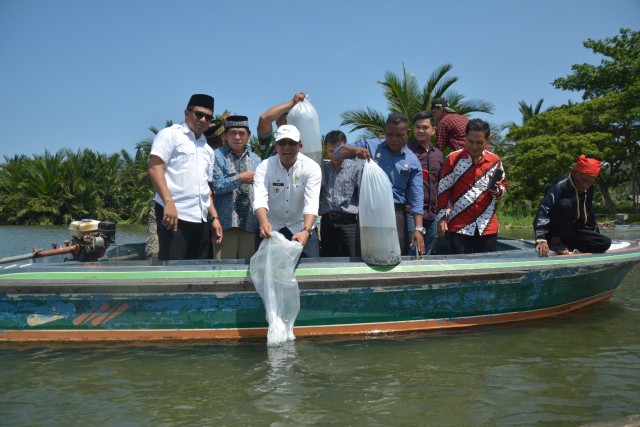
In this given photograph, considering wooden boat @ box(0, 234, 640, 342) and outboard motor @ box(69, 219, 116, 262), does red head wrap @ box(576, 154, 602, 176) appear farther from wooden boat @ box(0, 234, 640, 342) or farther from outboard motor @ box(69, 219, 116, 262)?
outboard motor @ box(69, 219, 116, 262)

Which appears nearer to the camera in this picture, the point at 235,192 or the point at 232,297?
the point at 232,297

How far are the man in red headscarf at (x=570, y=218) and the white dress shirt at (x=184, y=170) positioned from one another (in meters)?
3.16

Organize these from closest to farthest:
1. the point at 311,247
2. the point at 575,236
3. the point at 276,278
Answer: the point at 276,278 < the point at 311,247 < the point at 575,236

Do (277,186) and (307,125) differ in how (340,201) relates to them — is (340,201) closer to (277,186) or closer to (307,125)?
(277,186)

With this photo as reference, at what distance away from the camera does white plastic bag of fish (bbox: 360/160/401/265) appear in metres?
4.66

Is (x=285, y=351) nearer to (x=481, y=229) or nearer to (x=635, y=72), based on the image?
(x=481, y=229)

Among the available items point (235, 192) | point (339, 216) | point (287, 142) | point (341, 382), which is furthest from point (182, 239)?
point (341, 382)

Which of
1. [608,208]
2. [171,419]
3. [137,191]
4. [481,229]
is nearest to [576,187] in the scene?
[481,229]

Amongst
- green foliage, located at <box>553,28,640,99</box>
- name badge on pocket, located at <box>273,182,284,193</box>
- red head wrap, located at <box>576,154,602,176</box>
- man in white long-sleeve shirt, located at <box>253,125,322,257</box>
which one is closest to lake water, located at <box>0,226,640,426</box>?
man in white long-sleeve shirt, located at <box>253,125,322,257</box>

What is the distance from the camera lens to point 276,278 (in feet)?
14.6

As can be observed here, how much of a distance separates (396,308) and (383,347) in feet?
1.33

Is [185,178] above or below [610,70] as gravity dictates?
below

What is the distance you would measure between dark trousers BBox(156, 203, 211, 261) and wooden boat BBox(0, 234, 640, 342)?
0.60 ft

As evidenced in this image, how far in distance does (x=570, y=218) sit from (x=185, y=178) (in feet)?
12.1
